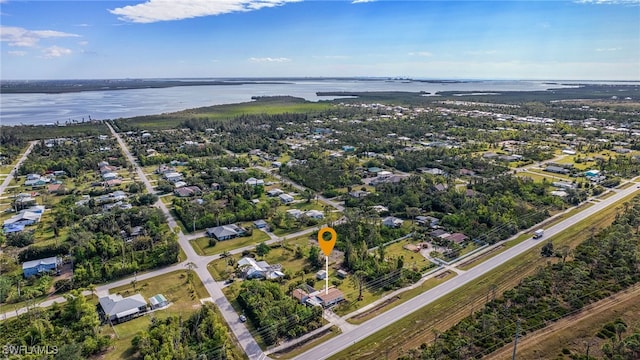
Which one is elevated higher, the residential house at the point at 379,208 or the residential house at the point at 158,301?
the residential house at the point at 379,208

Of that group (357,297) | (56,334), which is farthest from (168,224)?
(357,297)

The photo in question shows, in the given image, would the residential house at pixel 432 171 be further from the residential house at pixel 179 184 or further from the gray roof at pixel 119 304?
the gray roof at pixel 119 304

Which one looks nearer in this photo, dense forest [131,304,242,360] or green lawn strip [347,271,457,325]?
dense forest [131,304,242,360]

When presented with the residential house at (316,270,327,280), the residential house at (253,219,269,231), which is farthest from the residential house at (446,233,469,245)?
the residential house at (253,219,269,231)

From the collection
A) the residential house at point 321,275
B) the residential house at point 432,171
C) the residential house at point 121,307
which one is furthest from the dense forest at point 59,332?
the residential house at point 432,171

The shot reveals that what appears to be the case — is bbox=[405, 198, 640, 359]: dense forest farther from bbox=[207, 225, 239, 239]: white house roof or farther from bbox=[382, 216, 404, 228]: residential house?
bbox=[207, 225, 239, 239]: white house roof

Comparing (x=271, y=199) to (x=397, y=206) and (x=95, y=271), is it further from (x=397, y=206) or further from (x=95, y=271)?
(x=95, y=271)
